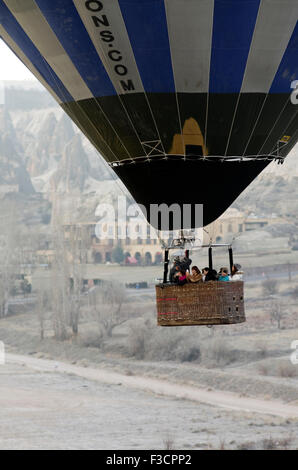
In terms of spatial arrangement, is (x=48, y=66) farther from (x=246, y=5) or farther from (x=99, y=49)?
(x=246, y=5)

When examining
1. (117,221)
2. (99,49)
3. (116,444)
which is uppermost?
(117,221)

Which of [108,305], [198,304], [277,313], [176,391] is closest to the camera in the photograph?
[198,304]

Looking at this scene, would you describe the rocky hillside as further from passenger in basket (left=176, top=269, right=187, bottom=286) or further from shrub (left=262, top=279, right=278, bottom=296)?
passenger in basket (left=176, top=269, right=187, bottom=286)

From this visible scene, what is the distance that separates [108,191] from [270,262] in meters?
14.5

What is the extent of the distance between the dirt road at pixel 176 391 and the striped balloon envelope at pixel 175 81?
30.4 metres

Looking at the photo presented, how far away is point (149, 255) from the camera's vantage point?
54.8 meters

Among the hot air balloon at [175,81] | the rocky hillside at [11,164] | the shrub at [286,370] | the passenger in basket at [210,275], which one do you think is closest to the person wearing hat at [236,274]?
the passenger in basket at [210,275]

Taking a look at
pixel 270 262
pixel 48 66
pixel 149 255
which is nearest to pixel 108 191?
pixel 149 255

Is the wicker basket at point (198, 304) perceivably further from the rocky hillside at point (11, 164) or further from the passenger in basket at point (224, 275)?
the rocky hillside at point (11, 164)

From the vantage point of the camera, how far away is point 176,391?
42.3 metres

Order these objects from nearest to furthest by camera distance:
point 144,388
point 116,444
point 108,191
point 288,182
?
point 116,444, point 144,388, point 288,182, point 108,191

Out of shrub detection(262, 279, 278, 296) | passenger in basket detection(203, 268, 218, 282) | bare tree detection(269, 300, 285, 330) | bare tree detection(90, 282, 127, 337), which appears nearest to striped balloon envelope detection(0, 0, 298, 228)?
passenger in basket detection(203, 268, 218, 282)

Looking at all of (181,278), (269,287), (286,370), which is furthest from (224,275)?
(269,287)

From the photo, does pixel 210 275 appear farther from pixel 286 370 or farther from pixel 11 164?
pixel 11 164
